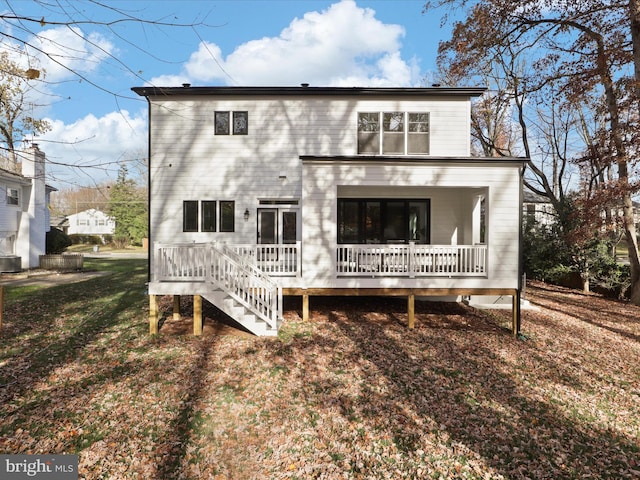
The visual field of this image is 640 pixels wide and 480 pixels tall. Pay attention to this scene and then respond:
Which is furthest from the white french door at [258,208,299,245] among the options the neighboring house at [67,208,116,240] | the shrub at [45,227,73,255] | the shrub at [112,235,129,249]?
the neighboring house at [67,208,116,240]

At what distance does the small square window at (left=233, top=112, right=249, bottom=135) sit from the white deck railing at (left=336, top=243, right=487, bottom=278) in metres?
5.66

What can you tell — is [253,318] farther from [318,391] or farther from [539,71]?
[539,71]

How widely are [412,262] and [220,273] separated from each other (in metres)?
5.01

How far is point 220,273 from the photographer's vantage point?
8562mm

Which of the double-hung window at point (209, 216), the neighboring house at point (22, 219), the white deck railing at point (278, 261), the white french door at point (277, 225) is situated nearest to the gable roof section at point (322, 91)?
the double-hung window at point (209, 216)

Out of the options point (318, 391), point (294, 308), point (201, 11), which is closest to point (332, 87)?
point (294, 308)

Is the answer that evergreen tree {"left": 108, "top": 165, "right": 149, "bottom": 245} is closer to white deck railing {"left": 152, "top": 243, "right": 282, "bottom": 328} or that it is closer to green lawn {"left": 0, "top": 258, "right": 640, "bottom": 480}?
green lawn {"left": 0, "top": 258, "right": 640, "bottom": 480}

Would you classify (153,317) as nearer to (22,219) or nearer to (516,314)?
(516,314)

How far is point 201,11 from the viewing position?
332 cm

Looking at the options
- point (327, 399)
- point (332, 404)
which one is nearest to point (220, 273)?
point (327, 399)

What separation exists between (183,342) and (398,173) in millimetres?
6872

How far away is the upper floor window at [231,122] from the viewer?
11703 mm

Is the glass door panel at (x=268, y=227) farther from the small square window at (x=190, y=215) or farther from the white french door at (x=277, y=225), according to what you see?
the small square window at (x=190, y=215)

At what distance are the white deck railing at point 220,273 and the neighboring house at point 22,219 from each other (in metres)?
15.3
